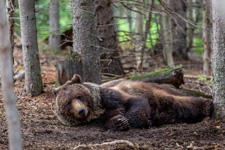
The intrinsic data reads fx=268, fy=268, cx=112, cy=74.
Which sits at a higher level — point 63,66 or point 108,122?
point 63,66

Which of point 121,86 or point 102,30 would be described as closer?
point 121,86

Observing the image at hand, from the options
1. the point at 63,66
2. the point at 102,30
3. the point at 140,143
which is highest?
the point at 102,30

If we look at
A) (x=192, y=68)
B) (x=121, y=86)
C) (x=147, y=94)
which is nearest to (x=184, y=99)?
(x=147, y=94)

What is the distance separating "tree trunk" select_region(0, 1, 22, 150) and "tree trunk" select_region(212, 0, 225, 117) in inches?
128

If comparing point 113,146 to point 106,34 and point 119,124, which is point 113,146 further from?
point 106,34

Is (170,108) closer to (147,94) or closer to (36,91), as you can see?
(147,94)

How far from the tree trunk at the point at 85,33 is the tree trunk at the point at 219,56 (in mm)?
2540

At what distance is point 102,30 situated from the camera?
8023mm

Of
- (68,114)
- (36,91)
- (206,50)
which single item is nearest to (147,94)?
(68,114)

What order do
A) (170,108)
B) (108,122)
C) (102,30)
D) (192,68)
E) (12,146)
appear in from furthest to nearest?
(192,68), (102,30), (170,108), (108,122), (12,146)

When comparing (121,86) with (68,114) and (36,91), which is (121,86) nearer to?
(68,114)

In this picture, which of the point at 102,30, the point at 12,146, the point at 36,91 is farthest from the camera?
the point at 102,30

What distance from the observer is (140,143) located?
364 centimetres

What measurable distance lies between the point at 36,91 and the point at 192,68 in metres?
9.22
